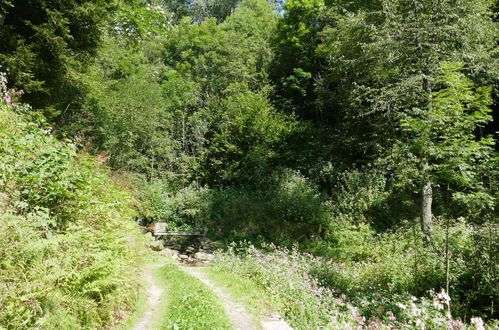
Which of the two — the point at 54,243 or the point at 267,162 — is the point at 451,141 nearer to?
the point at 54,243

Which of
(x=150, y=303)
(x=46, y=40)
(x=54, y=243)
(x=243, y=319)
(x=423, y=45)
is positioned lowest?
(x=150, y=303)

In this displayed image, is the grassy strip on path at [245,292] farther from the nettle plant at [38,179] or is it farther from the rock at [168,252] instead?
the rock at [168,252]

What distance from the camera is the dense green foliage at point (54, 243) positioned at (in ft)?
9.93

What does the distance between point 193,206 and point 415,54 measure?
13817mm

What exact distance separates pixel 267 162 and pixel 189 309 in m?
15.7

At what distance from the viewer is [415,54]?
1149 cm

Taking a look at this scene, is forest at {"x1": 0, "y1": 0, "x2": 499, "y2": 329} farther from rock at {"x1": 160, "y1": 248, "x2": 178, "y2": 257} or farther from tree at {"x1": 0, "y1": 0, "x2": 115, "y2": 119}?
rock at {"x1": 160, "y1": 248, "x2": 178, "y2": 257}

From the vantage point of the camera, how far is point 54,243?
345 centimetres

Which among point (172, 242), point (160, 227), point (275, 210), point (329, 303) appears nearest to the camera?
point (329, 303)

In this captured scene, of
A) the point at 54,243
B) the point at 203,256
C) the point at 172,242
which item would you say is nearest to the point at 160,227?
the point at 172,242

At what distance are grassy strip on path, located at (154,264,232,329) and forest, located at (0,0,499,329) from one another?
19cm

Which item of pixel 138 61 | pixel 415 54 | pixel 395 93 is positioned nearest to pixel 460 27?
pixel 415 54

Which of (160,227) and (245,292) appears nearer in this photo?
(245,292)

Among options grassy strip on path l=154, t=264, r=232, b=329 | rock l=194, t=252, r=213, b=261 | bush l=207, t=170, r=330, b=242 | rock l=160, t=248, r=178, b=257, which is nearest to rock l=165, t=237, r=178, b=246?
rock l=160, t=248, r=178, b=257
